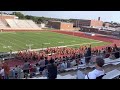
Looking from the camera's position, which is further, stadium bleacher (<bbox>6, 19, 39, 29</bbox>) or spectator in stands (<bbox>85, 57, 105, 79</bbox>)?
stadium bleacher (<bbox>6, 19, 39, 29</bbox>)

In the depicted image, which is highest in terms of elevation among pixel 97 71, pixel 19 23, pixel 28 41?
pixel 97 71

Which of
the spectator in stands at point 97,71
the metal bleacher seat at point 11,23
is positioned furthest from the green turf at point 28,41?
the spectator in stands at point 97,71

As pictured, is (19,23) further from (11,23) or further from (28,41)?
(28,41)

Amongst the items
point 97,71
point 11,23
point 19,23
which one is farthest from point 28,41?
point 97,71

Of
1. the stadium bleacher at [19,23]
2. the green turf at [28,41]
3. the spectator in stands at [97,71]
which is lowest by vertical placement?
the green turf at [28,41]

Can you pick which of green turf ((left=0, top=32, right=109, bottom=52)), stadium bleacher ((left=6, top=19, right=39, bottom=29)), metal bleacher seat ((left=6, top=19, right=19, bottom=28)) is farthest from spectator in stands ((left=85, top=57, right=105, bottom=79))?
metal bleacher seat ((left=6, top=19, right=19, bottom=28))

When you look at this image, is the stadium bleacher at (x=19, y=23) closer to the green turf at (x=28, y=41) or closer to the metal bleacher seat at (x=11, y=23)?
the metal bleacher seat at (x=11, y=23)

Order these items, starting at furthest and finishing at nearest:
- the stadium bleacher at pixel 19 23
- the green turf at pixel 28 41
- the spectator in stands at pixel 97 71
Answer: the stadium bleacher at pixel 19 23 < the green turf at pixel 28 41 < the spectator in stands at pixel 97 71

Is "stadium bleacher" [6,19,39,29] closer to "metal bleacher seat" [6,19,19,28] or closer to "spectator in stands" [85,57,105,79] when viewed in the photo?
"metal bleacher seat" [6,19,19,28]

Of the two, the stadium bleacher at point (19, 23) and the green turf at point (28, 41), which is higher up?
the stadium bleacher at point (19, 23)
